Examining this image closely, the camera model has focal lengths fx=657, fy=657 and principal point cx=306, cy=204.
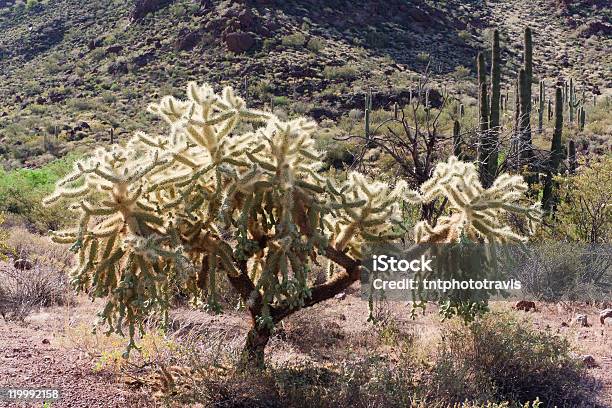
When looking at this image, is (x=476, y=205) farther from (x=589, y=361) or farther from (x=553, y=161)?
(x=553, y=161)

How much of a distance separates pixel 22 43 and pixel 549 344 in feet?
174

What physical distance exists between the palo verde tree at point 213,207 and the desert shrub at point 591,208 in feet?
23.3

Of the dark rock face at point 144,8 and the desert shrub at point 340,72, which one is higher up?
the dark rock face at point 144,8

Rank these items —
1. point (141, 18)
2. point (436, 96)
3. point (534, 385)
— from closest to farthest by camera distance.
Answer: point (534, 385), point (436, 96), point (141, 18)

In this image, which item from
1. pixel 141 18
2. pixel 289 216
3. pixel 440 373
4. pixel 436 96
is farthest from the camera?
pixel 141 18

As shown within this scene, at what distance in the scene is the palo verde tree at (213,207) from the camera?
491 cm

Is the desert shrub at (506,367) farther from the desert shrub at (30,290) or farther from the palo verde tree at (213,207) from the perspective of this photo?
the desert shrub at (30,290)

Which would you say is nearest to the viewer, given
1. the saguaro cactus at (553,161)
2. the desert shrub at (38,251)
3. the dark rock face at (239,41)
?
the desert shrub at (38,251)

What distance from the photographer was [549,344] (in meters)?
6.67

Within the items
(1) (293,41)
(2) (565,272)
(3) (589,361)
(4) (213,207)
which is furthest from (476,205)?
(1) (293,41)

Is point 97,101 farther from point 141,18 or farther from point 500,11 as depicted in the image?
point 500,11

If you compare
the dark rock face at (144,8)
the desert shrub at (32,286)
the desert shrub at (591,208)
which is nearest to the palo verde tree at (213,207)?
the desert shrub at (32,286)

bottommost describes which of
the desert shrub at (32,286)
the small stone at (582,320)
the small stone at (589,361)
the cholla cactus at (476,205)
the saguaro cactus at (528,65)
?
the small stone at (582,320)

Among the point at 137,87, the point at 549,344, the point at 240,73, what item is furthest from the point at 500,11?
the point at 549,344
